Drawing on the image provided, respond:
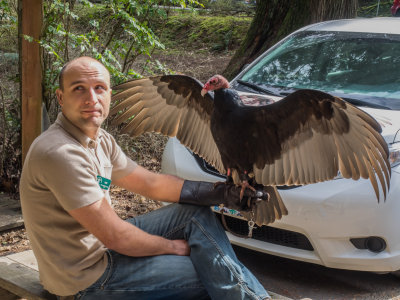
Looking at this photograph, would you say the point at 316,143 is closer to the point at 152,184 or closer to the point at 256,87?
the point at 152,184

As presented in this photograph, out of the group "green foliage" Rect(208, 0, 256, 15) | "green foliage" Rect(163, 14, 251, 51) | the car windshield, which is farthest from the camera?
"green foliage" Rect(208, 0, 256, 15)

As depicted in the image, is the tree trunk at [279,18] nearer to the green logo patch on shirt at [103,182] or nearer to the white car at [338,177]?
the white car at [338,177]

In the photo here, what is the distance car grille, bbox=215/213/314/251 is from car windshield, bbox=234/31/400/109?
1140mm

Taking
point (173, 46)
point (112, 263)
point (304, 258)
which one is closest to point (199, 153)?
point (304, 258)

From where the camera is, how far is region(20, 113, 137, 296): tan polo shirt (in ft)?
6.91

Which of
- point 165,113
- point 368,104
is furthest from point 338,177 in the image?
point 165,113

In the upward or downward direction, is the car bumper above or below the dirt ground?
above

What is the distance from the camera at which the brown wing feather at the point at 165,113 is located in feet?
11.5

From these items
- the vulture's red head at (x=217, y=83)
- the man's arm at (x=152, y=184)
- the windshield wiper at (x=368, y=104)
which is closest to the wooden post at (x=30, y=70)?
the man's arm at (x=152, y=184)

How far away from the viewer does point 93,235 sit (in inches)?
89.2

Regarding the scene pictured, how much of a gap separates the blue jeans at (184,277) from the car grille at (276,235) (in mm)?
1159

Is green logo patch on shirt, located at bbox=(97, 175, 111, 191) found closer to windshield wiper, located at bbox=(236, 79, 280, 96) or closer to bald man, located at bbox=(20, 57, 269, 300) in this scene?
bald man, located at bbox=(20, 57, 269, 300)

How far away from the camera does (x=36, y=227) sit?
2.21m

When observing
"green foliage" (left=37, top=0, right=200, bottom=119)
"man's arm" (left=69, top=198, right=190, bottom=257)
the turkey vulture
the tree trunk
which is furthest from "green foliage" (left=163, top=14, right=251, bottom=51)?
"man's arm" (left=69, top=198, right=190, bottom=257)
